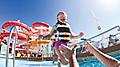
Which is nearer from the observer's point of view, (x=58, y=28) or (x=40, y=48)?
(x=58, y=28)

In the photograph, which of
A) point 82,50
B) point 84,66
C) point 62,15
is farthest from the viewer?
point 82,50

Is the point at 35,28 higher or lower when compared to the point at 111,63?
higher

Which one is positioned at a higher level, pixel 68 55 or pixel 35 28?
pixel 35 28

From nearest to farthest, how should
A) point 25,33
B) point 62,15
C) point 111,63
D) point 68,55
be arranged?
point 111,63
point 68,55
point 62,15
point 25,33

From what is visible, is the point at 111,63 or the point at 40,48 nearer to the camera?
the point at 111,63

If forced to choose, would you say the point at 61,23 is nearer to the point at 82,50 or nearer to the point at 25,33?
the point at 82,50

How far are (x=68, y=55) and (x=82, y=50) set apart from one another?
957 cm

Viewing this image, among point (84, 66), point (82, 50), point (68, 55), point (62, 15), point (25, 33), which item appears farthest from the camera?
point (25, 33)

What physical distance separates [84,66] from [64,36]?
625 cm

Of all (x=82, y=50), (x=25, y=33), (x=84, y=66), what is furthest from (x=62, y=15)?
(x=25, y=33)

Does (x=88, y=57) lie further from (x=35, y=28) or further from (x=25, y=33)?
(x=35, y=28)

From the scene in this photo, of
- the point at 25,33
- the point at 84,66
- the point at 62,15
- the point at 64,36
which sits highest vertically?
the point at 25,33

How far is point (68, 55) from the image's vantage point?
218 cm

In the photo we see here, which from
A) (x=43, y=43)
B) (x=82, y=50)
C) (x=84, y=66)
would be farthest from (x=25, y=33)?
(x=84, y=66)
